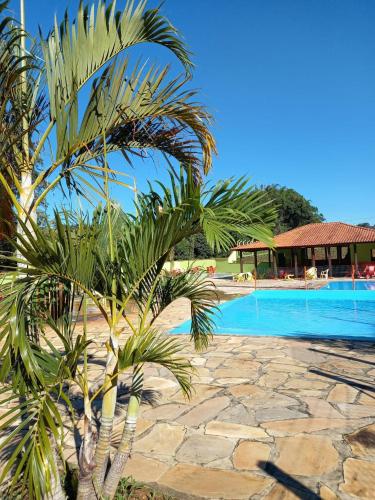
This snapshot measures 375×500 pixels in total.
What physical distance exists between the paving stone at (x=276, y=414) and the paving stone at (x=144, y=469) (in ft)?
3.81

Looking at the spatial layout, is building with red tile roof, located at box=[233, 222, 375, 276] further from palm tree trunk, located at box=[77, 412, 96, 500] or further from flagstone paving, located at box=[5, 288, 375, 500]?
palm tree trunk, located at box=[77, 412, 96, 500]

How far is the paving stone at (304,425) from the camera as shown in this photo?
335cm

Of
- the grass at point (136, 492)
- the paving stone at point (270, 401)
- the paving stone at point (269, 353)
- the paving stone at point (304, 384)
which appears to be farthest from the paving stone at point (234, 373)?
the grass at point (136, 492)

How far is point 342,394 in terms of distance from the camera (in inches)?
165

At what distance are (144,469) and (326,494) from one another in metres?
1.28

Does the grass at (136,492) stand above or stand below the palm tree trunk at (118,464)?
below

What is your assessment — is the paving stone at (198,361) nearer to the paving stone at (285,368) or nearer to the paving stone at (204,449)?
the paving stone at (285,368)

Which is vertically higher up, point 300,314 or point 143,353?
point 143,353

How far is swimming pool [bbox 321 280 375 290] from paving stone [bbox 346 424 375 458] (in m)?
14.4

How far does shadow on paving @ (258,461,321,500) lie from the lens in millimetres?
2428

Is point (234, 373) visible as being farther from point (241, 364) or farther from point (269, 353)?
point (269, 353)

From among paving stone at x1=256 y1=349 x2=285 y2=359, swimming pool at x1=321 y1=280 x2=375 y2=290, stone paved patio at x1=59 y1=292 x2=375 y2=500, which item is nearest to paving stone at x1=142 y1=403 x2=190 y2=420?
stone paved patio at x1=59 y1=292 x2=375 y2=500

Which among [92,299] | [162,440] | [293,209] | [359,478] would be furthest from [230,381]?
[293,209]

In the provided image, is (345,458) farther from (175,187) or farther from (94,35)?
(94,35)
